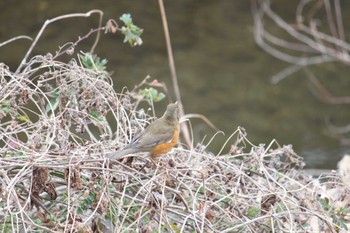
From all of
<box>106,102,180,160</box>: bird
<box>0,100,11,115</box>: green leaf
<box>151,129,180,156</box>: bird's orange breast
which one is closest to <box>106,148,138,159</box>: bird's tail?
<box>106,102,180,160</box>: bird

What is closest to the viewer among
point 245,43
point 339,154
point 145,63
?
point 339,154

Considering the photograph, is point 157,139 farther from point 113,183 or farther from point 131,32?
point 131,32

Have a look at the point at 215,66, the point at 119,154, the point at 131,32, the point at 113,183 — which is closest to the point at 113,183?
the point at 113,183

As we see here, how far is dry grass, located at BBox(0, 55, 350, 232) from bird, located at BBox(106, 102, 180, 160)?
41mm

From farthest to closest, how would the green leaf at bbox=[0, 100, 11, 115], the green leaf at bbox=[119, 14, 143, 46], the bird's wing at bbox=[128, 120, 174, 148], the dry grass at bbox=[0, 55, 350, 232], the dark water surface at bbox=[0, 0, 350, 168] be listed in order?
1. the dark water surface at bbox=[0, 0, 350, 168]
2. the green leaf at bbox=[119, 14, 143, 46]
3. the green leaf at bbox=[0, 100, 11, 115]
4. the bird's wing at bbox=[128, 120, 174, 148]
5. the dry grass at bbox=[0, 55, 350, 232]

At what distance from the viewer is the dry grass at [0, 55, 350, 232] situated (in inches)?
102

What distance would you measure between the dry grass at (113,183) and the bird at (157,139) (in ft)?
0.14

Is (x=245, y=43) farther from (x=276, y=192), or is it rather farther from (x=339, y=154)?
(x=276, y=192)

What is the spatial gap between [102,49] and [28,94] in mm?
5376

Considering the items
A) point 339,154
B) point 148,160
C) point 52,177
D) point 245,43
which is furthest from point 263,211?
point 245,43

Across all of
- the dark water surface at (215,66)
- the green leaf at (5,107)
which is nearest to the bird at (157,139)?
the green leaf at (5,107)

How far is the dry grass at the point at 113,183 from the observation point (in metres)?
2.58

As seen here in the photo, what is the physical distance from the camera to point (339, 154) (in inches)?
273

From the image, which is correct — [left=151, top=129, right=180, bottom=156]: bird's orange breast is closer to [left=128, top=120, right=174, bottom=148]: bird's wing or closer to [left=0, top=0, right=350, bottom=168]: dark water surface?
[left=128, top=120, right=174, bottom=148]: bird's wing
